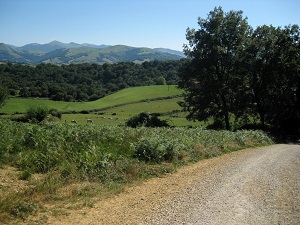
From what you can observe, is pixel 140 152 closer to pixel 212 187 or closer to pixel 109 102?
pixel 212 187

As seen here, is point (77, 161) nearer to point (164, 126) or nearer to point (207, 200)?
point (207, 200)

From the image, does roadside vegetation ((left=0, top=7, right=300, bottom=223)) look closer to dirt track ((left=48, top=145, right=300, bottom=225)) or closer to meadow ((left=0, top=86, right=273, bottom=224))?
meadow ((left=0, top=86, right=273, bottom=224))

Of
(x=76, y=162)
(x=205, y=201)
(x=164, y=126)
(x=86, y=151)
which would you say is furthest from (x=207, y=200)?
(x=164, y=126)

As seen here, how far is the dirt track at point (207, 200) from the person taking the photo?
6684 millimetres

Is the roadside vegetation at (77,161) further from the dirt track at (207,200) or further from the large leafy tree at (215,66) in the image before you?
the large leafy tree at (215,66)

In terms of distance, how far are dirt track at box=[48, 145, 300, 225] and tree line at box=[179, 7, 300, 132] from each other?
25.1 meters

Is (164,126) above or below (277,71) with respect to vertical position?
below

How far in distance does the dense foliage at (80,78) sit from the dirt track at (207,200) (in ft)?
297

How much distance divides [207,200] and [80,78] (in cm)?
13796

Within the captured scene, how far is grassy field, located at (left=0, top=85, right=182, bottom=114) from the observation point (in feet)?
262

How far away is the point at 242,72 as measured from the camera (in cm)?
3588

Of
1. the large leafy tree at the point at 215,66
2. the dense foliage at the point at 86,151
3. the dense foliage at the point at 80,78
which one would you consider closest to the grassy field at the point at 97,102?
the dense foliage at the point at 80,78

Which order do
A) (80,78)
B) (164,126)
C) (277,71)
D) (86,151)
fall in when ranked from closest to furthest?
(86,151), (277,71), (164,126), (80,78)

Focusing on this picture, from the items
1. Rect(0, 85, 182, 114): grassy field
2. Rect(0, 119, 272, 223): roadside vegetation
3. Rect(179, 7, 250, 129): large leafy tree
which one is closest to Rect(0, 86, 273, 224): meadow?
Rect(0, 119, 272, 223): roadside vegetation
